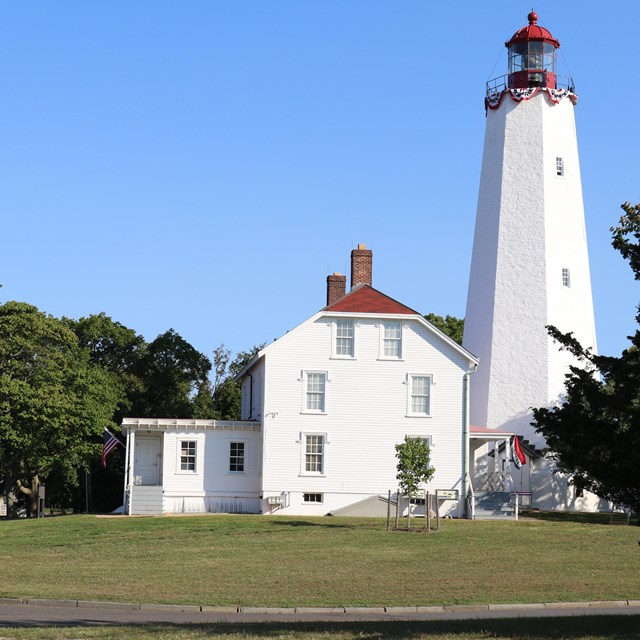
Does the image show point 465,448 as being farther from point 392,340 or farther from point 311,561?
point 311,561

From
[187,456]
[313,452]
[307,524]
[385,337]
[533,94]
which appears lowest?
[307,524]

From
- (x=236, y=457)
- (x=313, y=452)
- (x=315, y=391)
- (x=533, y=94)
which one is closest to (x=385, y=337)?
(x=315, y=391)

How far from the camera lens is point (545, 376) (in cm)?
4631

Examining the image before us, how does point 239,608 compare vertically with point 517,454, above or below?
below

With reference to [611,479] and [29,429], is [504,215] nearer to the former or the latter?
[29,429]

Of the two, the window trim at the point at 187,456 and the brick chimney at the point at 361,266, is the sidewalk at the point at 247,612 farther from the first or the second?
the brick chimney at the point at 361,266

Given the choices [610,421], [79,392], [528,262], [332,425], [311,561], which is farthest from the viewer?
[79,392]

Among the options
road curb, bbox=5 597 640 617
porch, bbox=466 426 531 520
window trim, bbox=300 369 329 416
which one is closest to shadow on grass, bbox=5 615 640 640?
road curb, bbox=5 597 640 617

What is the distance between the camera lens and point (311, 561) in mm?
27328

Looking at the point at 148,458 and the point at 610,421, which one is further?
the point at 148,458

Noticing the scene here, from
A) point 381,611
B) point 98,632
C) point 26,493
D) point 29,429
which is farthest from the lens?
point 26,493

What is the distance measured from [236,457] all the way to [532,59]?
21.6 meters

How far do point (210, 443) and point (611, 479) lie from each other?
29343 mm

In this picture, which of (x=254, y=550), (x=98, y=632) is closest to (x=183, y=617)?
(x=98, y=632)
